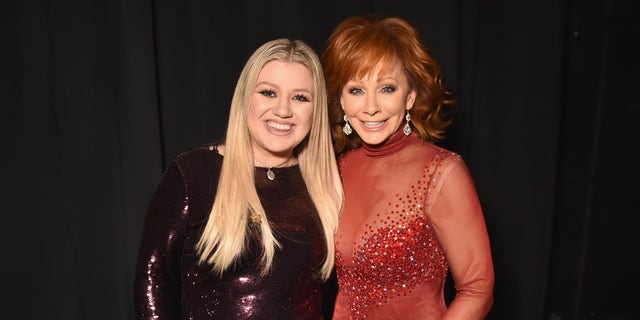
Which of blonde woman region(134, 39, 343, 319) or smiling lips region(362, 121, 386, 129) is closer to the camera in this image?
blonde woman region(134, 39, 343, 319)

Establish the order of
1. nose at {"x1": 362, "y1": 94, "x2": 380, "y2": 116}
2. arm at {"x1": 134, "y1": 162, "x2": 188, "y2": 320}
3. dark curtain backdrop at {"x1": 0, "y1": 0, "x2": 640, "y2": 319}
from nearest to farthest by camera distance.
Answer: arm at {"x1": 134, "y1": 162, "x2": 188, "y2": 320}
nose at {"x1": 362, "y1": 94, "x2": 380, "y2": 116}
dark curtain backdrop at {"x1": 0, "y1": 0, "x2": 640, "y2": 319}

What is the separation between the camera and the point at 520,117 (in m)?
2.33

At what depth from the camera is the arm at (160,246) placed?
4.41 ft

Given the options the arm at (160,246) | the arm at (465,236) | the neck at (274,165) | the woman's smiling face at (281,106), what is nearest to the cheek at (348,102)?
the woman's smiling face at (281,106)

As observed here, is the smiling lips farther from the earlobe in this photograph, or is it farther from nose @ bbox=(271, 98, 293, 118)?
nose @ bbox=(271, 98, 293, 118)

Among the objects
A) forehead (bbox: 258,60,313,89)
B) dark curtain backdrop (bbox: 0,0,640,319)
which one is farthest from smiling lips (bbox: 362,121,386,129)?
dark curtain backdrop (bbox: 0,0,640,319)

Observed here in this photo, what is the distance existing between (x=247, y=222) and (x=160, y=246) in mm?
238

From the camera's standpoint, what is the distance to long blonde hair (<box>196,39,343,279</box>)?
1359 millimetres

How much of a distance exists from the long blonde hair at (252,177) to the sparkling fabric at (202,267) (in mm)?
33

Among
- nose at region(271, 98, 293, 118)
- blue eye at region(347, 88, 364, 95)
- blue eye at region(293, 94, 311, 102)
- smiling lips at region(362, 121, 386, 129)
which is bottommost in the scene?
smiling lips at region(362, 121, 386, 129)

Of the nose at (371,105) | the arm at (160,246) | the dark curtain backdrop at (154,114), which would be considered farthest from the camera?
the dark curtain backdrop at (154,114)

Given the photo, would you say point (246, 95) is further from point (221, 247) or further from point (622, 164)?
point (622, 164)

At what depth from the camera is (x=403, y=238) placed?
1.41m

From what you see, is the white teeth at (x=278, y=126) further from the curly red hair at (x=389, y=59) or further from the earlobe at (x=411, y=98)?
the earlobe at (x=411, y=98)
